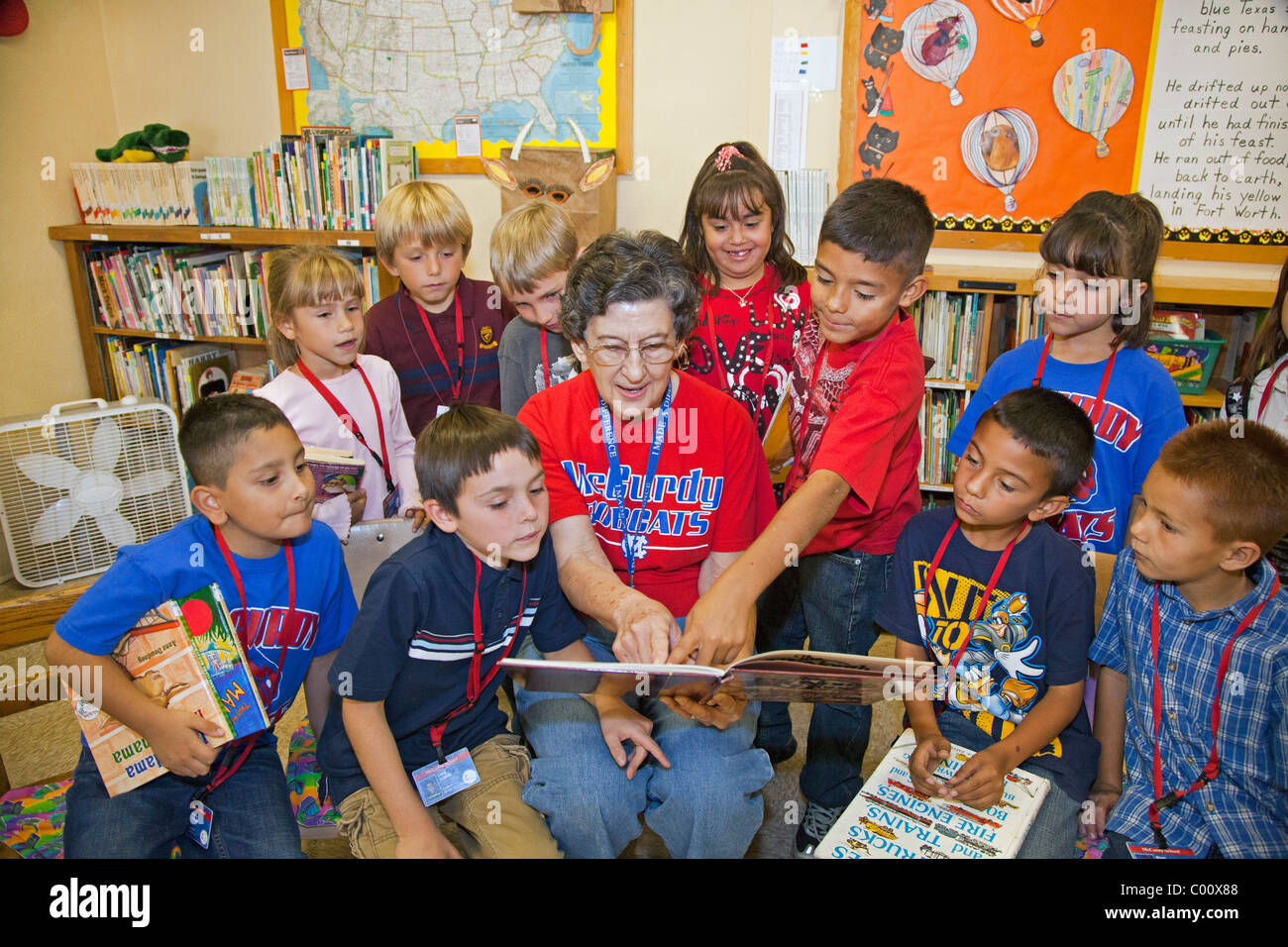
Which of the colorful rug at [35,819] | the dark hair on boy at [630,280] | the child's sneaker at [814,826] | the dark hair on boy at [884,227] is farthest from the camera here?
the child's sneaker at [814,826]

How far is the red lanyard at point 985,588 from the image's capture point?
175 centimetres

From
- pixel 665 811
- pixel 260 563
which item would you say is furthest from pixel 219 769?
pixel 665 811

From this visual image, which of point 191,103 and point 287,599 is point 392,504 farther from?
point 191,103

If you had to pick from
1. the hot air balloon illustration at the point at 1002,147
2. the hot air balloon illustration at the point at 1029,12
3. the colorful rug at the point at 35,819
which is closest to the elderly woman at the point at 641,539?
the colorful rug at the point at 35,819

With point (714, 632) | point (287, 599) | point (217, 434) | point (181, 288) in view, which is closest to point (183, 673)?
point (287, 599)

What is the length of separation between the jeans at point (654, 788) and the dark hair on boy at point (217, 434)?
796 millimetres

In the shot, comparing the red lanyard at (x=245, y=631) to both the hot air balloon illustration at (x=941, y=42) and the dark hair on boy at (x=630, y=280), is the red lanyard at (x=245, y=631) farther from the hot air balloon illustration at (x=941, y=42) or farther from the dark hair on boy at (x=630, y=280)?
the hot air balloon illustration at (x=941, y=42)

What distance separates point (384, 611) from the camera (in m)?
1.54

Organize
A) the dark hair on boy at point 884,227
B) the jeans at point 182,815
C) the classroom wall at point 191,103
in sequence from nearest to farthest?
the jeans at point 182,815, the dark hair on boy at point 884,227, the classroom wall at point 191,103

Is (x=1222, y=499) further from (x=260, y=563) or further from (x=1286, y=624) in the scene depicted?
(x=260, y=563)

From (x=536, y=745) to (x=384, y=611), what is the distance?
0.41 meters

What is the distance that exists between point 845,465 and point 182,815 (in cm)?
146

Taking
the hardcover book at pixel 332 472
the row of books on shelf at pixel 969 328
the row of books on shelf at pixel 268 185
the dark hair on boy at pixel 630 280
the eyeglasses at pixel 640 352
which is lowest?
the hardcover book at pixel 332 472

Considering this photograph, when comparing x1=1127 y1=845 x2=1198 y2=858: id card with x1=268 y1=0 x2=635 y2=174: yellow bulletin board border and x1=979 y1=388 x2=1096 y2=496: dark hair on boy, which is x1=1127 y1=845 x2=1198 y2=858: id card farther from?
x1=268 y1=0 x2=635 y2=174: yellow bulletin board border
